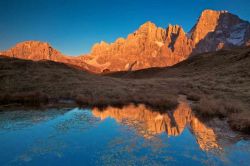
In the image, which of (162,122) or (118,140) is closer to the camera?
(118,140)

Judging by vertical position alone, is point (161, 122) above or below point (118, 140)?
above

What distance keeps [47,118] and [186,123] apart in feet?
43.8

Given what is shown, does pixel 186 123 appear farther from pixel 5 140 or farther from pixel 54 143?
pixel 5 140

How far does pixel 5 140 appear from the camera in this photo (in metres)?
16.7

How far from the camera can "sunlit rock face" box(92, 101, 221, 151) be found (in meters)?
17.8

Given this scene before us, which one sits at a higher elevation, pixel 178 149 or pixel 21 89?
pixel 21 89

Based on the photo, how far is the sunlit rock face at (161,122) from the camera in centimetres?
1780

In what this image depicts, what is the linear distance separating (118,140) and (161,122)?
22.1 feet

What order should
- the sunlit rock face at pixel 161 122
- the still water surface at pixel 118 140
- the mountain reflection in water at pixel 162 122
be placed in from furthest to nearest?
the sunlit rock face at pixel 161 122 → the mountain reflection in water at pixel 162 122 → the still water surface at pixel 118 140

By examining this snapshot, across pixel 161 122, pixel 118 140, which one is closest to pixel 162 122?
pixel 161 122

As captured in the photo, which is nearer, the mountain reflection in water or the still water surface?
the still water surface

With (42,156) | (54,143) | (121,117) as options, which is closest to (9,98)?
(121,117)

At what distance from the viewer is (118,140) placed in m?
16.8

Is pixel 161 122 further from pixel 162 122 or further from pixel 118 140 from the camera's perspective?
pixel 118 140
